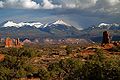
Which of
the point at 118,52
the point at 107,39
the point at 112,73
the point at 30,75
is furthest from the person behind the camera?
the point at 107,39

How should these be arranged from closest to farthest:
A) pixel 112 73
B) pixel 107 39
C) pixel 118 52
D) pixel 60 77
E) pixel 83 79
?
1. pixel 112 73
2. pixel 83 79
3. pixel 60 77
4. pixel 118 52
5. pixel 107 39

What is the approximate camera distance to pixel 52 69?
78188 millimetres

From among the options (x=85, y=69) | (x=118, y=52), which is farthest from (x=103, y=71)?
(x=118, y=52)

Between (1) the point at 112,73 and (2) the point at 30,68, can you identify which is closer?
(1) the point at 112,73

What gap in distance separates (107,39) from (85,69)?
9566cm

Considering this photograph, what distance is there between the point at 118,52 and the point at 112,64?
69.3 m

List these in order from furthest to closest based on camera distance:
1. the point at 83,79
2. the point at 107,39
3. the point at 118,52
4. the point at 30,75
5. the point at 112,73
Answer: the point at 107,39
the point at 118,52
the point at 30,75
the point at 83,79
the point at 112,73

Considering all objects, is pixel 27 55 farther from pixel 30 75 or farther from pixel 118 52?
pixel 30 75

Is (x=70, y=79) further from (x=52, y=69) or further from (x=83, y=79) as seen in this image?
(x=52, y=69)

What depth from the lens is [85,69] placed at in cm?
5022

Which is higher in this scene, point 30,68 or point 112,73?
point 112,73

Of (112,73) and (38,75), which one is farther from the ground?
(112,73)

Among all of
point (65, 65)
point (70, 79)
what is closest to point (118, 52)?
point (65, 65)

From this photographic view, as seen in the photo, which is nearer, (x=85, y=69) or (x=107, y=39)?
(x=85, y=69)
